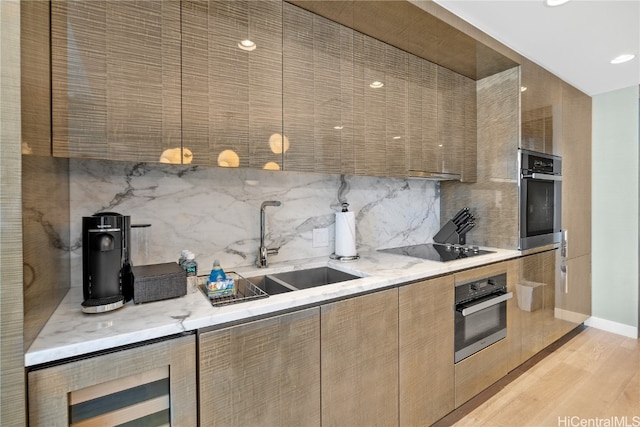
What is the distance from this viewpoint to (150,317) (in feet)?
3.29

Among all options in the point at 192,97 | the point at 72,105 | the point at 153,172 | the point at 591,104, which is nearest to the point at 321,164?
the point at 192,97

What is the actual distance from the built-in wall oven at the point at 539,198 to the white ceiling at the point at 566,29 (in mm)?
734

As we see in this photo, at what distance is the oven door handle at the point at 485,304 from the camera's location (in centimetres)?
180

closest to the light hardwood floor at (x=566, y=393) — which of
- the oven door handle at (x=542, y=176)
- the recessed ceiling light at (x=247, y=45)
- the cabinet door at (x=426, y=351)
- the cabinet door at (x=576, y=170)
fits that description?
the cabinet door at (x=426, y=351)

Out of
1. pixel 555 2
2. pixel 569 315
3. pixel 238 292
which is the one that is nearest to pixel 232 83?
pixel 238 292

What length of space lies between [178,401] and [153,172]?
40.6 inches

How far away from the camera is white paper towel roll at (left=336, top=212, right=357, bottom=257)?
1.95 m

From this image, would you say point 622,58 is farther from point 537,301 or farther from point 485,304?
point 485,304

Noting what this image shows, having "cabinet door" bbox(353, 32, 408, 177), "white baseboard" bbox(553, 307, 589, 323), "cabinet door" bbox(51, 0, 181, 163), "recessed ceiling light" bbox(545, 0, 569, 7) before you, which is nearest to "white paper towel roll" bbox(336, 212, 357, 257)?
"cabinet door" bbox(353, 32, 408, 177)

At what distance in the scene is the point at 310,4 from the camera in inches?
60.1

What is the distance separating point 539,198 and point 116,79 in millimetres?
2894

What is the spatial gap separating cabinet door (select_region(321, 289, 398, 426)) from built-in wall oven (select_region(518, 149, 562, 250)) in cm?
146

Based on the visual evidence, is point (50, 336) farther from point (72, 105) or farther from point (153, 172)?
point (153, 172)

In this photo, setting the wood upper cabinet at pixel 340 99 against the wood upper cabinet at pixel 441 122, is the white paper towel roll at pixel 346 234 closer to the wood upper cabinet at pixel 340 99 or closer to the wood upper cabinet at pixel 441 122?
the wood upper cabinet at pixel 340 99
